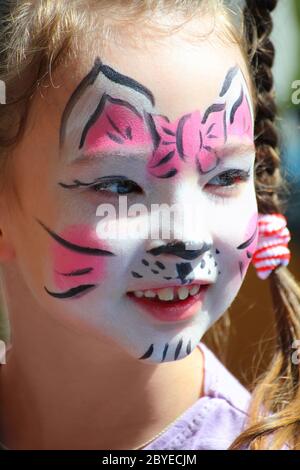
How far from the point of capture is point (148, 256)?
4.03 ft

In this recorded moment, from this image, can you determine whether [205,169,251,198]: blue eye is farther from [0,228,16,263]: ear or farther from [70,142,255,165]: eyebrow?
[0,228,16,263]: ear

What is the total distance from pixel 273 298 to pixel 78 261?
22.0 inches

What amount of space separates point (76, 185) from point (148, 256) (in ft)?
0.56

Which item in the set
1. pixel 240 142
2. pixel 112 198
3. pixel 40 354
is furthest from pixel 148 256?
pixel 40 354

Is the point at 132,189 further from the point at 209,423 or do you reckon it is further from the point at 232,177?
the point at 209,423

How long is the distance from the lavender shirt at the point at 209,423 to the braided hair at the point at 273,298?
0.13 feet

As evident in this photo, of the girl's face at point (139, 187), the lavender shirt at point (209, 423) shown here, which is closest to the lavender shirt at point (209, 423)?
the lavender shirt at point (209, 423)

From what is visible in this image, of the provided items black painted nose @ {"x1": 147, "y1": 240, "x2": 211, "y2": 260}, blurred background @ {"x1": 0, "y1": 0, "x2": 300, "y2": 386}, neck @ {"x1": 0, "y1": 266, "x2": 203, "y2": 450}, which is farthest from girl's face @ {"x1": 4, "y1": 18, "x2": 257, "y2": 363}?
blurred background @ {"x1": 0, "y1": 0, "x2": 300, "y2": 386}

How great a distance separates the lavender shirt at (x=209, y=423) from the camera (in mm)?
1458

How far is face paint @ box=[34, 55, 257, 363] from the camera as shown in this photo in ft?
4.01

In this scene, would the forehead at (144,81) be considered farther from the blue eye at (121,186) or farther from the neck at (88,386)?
the neck at (88,386)
